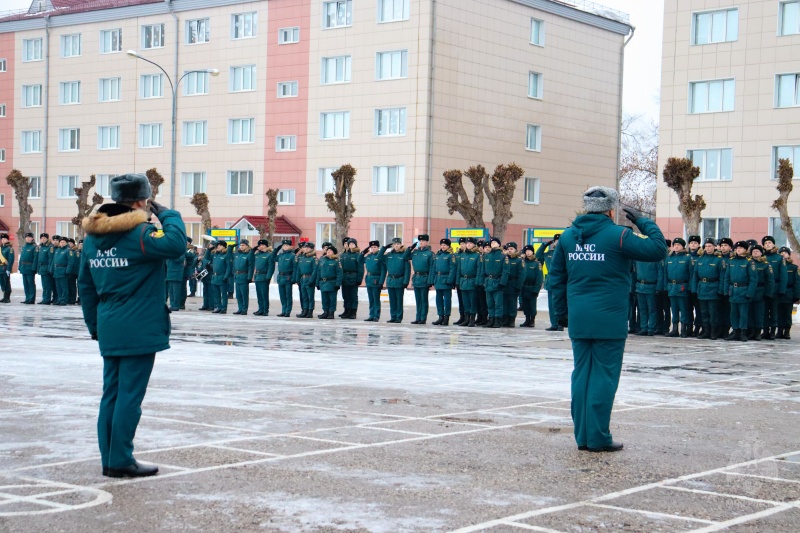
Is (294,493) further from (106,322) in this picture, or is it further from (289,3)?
(289,3)

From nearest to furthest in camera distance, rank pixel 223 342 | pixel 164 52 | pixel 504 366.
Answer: pixel 504 366 < pixel 223 342 < pixel 164 52

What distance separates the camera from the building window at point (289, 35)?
56.6 meters

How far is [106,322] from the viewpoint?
25.8ft

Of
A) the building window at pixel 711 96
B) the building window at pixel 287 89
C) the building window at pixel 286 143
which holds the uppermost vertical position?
the building window at pixel 287 89

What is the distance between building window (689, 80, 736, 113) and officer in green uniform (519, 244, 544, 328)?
71.5ft

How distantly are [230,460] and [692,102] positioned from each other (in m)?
41.7

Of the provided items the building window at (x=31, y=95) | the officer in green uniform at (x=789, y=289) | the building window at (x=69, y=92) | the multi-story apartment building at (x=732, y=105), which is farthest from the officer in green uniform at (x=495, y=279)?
the building window at (x=31, y=95)

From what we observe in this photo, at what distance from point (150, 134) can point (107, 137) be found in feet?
10.5

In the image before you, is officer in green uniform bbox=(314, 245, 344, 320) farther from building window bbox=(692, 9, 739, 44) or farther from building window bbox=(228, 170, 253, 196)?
building window bbox=(228, 170, 253, 196)

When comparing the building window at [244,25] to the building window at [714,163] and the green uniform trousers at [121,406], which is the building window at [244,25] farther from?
the green uniform trousers at [121,406]

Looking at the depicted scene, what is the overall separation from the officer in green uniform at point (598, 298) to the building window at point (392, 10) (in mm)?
44189

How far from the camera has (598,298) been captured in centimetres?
941

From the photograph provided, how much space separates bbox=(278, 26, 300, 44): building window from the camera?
56594 millimetres

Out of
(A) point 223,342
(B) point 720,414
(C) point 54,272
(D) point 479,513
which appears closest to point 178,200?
(C) point 54,272
